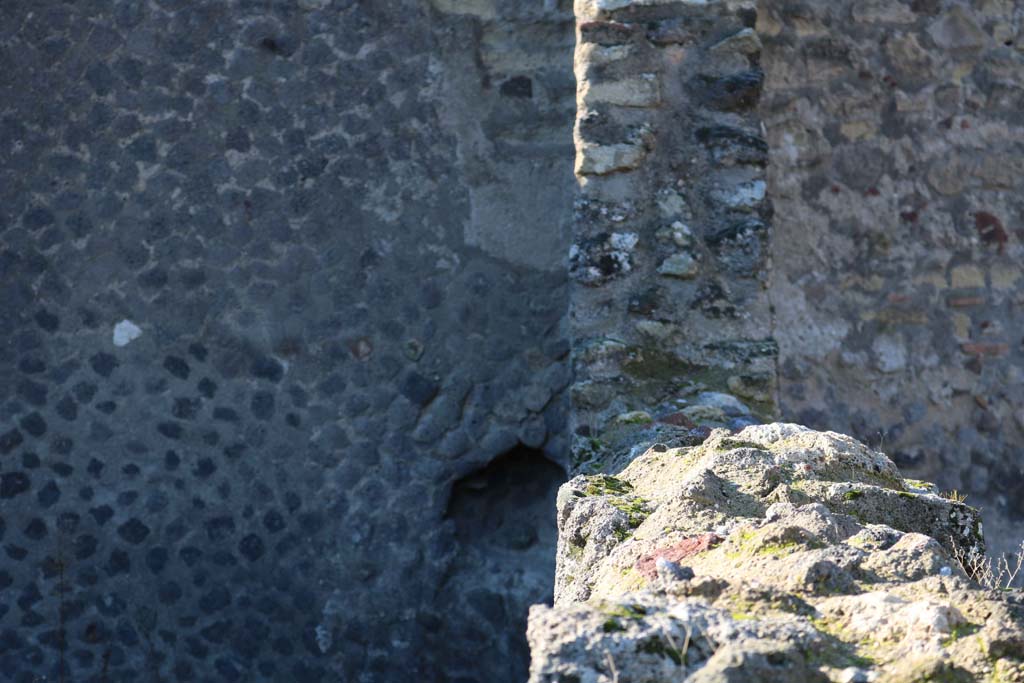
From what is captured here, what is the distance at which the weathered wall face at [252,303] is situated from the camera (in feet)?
20.3

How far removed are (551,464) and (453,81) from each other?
71.3 inches

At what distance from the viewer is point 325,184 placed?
20.7ft

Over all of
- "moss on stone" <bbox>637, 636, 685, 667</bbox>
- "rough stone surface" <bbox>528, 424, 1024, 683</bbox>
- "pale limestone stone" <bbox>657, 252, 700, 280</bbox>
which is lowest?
"moss on stone" <bbox>637, 636, 685, 667</bbox>

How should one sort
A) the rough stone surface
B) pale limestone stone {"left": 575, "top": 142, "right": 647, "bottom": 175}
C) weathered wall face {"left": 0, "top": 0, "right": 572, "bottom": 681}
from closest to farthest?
1. the rough stone surface
2. pale limestone stone {"left": 575, "top": 142, "right": 647, "bottom": 175}
3. weathered wall face {"left": 0, "top": 0, "right": 572, "bottom": 681}

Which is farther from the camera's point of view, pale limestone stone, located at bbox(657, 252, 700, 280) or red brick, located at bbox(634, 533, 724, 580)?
pale limestone stone, located at bbox(657, 252, 700, 280)

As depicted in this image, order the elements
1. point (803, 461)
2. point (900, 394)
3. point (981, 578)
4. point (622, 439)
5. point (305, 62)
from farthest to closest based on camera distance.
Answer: point (305, 62), point (900, 394), point (622, 439), point (803, 461), point (981, 578)

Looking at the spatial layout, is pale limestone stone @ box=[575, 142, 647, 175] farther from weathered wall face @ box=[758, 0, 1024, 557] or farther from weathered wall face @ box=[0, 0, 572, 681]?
weathered wall face @ box=[0, 0, 572, 681]

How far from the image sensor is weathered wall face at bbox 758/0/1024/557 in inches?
232

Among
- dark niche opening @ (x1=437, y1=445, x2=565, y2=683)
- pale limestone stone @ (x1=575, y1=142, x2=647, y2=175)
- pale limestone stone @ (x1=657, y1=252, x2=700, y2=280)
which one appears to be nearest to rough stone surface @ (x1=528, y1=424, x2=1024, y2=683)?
pale limestone stone @ (x1=657, y1=252, x2=700, y2=280)

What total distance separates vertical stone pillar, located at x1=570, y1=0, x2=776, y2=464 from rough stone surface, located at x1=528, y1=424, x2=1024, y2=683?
1366mm

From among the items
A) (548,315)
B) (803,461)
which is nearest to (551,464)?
(548,315)

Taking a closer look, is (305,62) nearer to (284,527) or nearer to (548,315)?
(548,315)

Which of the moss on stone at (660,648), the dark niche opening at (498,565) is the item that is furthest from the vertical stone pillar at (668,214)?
the moss on stone at (660,648)

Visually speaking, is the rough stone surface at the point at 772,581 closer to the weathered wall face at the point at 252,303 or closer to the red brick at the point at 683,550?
the red brick at the point at 683,550
